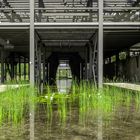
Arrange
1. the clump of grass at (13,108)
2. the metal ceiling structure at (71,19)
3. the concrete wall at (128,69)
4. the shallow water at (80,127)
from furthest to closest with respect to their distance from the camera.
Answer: the concrete wall at (128,69), the metal ceiling structure at (71,19), the clump of grass at (13,108), the shallow water at (80,127)

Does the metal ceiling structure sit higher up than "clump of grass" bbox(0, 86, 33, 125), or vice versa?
the metal ceiling structure

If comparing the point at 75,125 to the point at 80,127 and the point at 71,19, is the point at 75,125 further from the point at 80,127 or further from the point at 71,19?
the point at 71,19

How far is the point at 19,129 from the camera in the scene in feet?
22.3

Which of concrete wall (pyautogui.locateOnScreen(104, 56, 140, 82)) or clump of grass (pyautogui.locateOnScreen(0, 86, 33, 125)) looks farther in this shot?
concrete wall (pyautogui.locateOnScreen(104, 56, 140, 82))

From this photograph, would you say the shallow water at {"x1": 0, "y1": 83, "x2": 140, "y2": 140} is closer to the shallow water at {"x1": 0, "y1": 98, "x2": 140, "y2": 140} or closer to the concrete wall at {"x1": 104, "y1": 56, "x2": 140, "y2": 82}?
the shallow water at {"x1": 0, "y1": 98, "x2": 140, "y2": 140}

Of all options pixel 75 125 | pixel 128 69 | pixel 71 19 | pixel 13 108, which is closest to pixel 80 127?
pixel 75 125

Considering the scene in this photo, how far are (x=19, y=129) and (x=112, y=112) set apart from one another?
10.3 ft

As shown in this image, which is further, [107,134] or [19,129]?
[19,129]

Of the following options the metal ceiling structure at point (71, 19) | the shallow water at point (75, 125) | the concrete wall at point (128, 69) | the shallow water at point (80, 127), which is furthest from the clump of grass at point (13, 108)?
the concrete wall at point (128, 69)

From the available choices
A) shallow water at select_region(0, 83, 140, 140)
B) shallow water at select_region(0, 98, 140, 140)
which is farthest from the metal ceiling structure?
shallow water at select_region(0, 98, 140, 140)

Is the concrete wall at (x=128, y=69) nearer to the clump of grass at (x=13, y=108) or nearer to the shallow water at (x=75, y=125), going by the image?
the clump of grass at (x=13, y=108)

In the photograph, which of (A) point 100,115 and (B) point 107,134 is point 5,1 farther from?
(B) point 107,134

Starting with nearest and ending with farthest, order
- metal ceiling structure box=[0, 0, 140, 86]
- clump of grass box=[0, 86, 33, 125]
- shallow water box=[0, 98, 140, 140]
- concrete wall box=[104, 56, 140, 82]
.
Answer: shallow water box=[0, 98, 140, 140] < clump of grass box=[0, 86, 33, 125] < metal ceiling structure box=[0, 0, 140, 86] < concrete wall box=[104, 56, 140, 82]

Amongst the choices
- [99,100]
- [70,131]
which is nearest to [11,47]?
[99,100]
